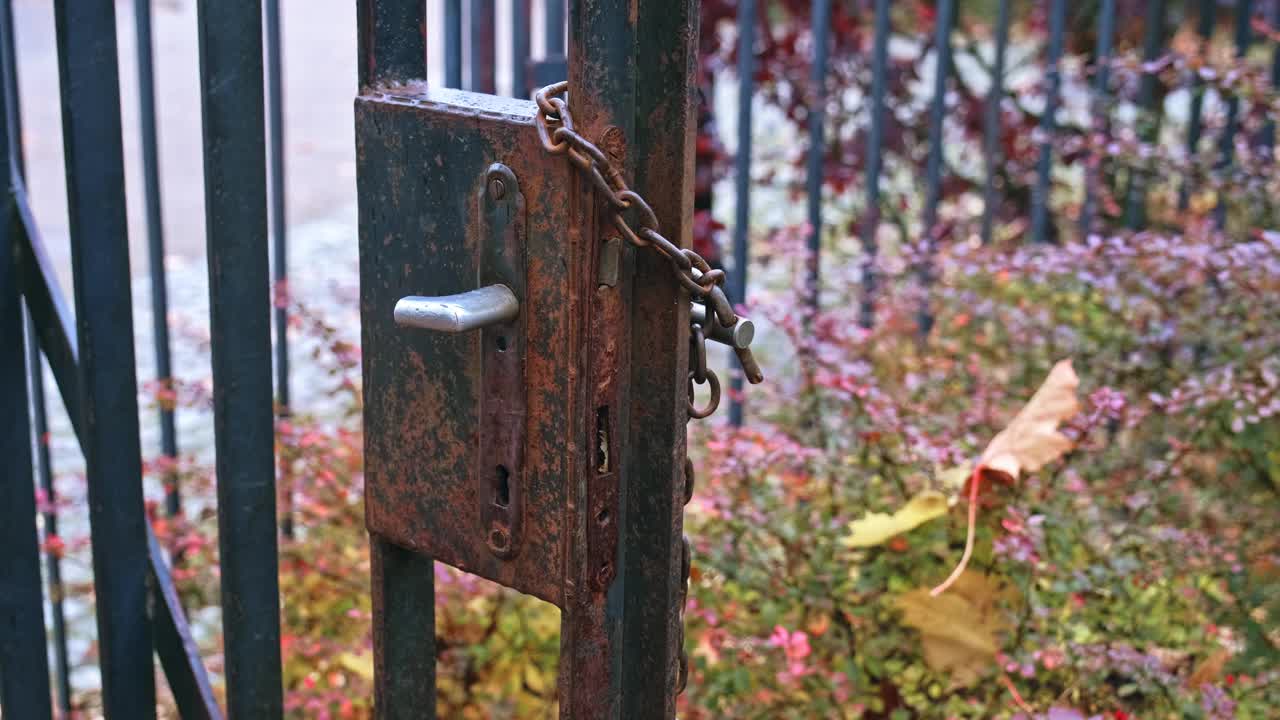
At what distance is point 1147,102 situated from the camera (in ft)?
13.3

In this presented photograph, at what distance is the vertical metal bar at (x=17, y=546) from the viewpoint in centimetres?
186

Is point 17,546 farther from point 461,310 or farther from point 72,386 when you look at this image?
point 461,310

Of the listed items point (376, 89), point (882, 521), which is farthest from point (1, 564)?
point (882, 521)

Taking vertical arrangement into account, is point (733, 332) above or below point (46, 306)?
above

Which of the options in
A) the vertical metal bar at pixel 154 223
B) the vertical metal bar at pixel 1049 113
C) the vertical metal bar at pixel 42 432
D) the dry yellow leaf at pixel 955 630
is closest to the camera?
the vertical metal bar at pixel 42 432

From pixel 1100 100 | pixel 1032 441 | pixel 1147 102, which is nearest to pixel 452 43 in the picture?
pixel 1032 441

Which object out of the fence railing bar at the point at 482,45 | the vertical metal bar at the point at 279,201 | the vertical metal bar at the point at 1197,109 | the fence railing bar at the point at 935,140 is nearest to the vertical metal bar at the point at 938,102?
the fence railing bar at the point at 935,140

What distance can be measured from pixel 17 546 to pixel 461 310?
3.29 ft

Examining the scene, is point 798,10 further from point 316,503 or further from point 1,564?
point 1,564

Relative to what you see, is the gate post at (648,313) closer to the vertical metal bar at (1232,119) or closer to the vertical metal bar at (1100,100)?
the vertical metal bar at (1100,100)

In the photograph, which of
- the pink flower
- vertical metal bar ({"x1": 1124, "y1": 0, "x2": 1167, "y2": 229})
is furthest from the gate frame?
vertical metal bar ({"x1": 1124, "y1": 0, "x2": 1167, "y2": 229})

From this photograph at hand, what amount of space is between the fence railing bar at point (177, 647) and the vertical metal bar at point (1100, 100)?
2767mm

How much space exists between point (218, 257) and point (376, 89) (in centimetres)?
24

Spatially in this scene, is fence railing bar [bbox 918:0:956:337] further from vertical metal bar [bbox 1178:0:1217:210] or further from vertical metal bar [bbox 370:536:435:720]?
vertical metal bar [bbox 370:536:435:720]
